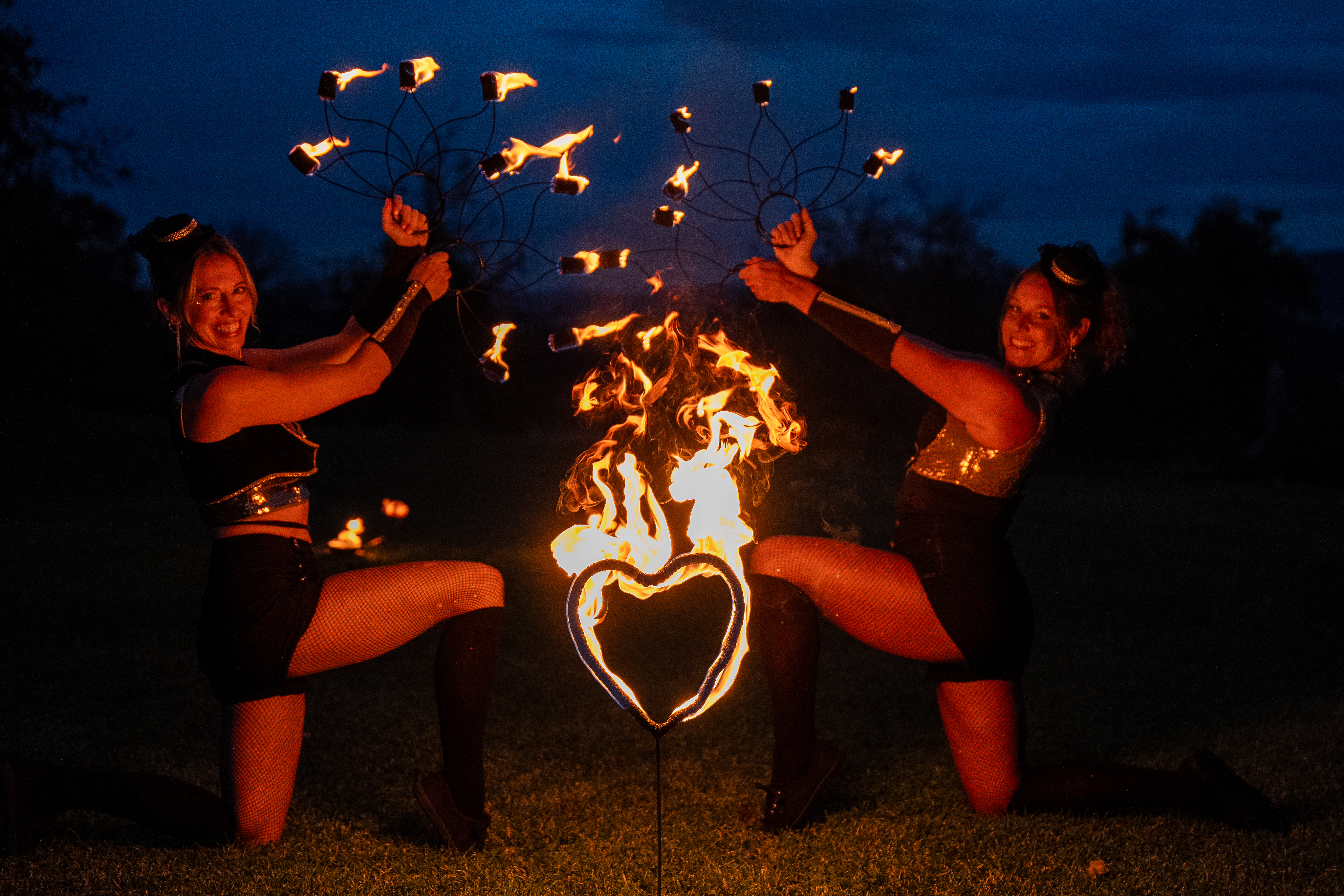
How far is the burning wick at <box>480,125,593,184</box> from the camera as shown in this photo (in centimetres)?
345

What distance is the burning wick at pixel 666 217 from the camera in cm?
355

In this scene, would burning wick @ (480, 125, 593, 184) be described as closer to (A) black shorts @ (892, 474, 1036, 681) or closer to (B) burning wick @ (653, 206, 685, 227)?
(B) burning wick @ (653, 206, 685, 227)

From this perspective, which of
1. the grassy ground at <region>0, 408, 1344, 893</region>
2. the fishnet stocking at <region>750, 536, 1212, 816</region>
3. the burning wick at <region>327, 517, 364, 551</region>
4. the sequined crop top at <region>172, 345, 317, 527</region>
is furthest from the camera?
the burning wick at <region>327, 517, 364, 551</region>

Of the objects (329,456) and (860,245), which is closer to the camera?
(329,456)

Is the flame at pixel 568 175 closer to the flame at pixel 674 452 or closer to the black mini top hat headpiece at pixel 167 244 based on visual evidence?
the flame at pixel 674 452

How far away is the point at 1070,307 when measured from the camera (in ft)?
12.1

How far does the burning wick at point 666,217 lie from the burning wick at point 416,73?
0.81 meters

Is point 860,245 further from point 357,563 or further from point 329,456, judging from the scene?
point 357,563

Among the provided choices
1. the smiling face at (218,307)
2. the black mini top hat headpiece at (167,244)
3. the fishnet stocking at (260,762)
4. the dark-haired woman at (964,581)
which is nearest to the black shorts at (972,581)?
the dark-haired woman at (964,581)

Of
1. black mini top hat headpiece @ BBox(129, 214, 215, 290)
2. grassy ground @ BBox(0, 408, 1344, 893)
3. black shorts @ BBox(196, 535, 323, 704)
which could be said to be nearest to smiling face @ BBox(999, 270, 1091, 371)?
grassy ground @ BBox(0, 408, 1344, 893)

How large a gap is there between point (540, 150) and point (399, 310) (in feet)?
2.22

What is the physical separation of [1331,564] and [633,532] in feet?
31.0

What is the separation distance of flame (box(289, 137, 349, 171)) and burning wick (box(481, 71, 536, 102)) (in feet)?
1.64

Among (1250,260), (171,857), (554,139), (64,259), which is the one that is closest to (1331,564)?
(554,139)
